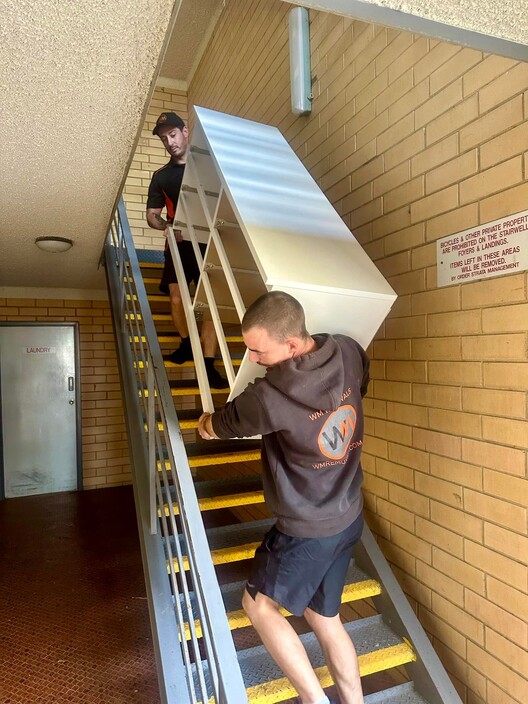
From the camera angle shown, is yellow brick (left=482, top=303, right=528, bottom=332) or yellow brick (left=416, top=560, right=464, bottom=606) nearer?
yellow brick (left=482, top=303, right=528, bottom=332)

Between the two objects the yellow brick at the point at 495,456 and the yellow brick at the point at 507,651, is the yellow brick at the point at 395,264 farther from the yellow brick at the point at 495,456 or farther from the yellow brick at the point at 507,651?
the yellow brick at the point at 507,651

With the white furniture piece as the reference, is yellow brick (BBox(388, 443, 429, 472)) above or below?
below

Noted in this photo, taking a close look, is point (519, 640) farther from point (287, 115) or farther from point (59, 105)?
point (287, 115)

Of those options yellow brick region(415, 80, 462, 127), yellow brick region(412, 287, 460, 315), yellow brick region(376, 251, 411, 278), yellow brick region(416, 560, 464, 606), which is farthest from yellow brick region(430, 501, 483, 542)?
yellow brick region(415, 80, 462, 127)

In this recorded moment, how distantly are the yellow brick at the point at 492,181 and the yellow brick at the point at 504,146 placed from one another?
0.08 feet

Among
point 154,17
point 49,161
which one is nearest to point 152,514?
point 49,161

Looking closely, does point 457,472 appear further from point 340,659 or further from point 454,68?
point 454,68

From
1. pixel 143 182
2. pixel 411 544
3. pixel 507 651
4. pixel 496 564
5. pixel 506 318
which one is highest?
pixel 143 182

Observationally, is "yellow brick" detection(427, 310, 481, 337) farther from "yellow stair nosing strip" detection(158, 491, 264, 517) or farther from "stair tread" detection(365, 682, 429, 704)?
"stair tread" detection(365, 682, 429, 704)

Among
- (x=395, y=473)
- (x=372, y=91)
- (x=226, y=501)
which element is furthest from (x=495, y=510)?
(x=372, y=91)

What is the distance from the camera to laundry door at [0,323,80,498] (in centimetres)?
521

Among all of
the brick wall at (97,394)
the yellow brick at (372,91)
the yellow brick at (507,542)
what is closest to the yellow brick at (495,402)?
the yellow brick at (507,542)

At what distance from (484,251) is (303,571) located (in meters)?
1.37

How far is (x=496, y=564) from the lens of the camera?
67.7 inches
